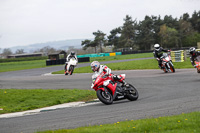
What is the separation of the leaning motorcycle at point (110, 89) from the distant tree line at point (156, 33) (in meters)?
82.7

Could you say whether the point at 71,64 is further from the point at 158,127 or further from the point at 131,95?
the point at 158,127

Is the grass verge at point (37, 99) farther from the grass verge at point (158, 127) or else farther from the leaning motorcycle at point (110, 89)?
the grass verge at point (158, 127)

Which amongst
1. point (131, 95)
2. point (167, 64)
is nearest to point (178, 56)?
point (167, 64)

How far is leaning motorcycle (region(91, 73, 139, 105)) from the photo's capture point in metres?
11.2

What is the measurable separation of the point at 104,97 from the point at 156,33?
91300 millimetres

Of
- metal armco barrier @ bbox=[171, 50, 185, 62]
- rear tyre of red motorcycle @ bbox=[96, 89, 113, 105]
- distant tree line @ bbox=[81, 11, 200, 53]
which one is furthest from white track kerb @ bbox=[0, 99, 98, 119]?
distant tree line @ bbox=[81, 11, 200, 53]

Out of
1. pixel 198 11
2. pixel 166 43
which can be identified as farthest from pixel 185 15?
Result: pixel 166 43

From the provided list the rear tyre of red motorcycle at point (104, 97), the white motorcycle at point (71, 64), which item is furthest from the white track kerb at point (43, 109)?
the white motorcycle at point (71, 64)

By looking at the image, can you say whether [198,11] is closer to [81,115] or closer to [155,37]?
[155,37]

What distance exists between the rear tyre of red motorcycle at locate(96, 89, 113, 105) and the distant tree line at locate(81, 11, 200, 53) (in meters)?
83.3

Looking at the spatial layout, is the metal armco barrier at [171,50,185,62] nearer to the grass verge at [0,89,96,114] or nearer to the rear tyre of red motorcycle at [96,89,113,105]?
the grass verge at [0,89,96,114]

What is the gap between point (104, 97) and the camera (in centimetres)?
1127

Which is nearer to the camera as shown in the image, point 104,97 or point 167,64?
point 104,97

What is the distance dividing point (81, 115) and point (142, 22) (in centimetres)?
9399
